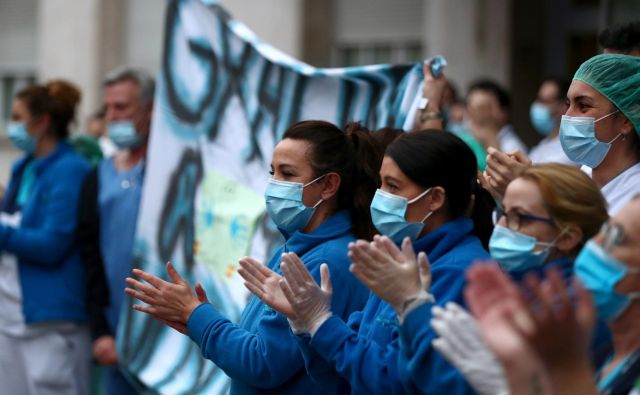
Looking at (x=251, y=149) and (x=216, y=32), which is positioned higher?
(x=216, y=32)

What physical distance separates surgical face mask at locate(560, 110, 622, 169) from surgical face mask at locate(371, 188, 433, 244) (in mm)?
790

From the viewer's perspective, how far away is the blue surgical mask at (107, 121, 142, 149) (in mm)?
6625

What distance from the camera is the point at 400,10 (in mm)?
11578

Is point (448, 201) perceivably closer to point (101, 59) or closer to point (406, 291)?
point (406, 291)

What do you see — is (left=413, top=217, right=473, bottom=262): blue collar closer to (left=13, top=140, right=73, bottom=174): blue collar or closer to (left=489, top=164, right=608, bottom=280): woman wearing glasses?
(left=489, top=164, right=608, bottom=280): woman wearing glasses

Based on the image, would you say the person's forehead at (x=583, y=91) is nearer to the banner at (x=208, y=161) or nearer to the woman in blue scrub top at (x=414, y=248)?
the woman in blue scrub top at (x=414, y=248)

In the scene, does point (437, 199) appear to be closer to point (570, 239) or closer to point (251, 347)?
point (570, 239)

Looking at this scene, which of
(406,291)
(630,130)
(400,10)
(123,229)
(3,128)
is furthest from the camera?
(3,128)

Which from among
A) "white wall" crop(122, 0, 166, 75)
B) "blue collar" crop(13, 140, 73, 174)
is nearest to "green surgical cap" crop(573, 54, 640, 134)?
"blue collar" crop(13, 140, 73, 174)

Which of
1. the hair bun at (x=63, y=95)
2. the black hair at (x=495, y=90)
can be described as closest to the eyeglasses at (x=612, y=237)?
the hair bun at (x=63, y=95)

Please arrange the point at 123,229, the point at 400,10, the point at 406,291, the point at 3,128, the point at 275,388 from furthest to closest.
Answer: the point at 3,128 < the point at 400,10 < the point at 123,229 < the point at 275,388 < the point at 406,291

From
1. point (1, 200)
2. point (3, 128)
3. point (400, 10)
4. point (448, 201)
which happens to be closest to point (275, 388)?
point (448, 201)

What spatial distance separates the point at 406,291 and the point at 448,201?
631 mm

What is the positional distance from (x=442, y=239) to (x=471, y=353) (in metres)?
0.99
